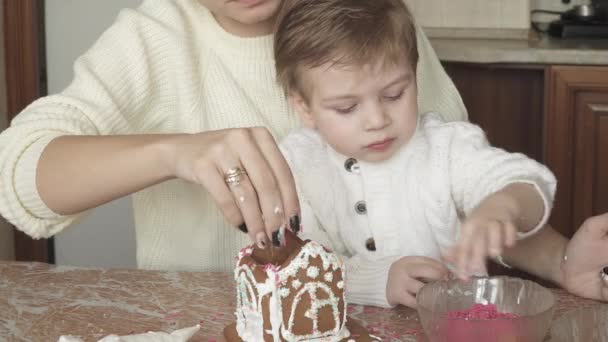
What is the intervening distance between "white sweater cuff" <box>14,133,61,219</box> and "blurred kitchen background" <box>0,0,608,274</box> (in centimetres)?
145

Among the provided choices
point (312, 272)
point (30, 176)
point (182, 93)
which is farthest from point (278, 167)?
point (182, 93)

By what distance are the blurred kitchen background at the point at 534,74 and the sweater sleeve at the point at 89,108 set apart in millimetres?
1161

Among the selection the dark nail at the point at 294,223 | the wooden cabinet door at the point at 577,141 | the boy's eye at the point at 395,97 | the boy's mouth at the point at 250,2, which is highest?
the boy's mouth at the point at 250,2

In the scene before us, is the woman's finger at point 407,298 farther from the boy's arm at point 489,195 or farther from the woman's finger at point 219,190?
the woman's finger at point 219,190

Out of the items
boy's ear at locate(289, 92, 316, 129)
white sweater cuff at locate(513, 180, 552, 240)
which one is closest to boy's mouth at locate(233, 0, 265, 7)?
boy's ear at locate(289, 92, 316, 129)

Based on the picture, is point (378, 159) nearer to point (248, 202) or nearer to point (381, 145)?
point (381, 145)

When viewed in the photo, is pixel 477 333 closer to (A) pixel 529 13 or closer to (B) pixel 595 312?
(B) pixel 595 312

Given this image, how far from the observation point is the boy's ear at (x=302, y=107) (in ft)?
5.28

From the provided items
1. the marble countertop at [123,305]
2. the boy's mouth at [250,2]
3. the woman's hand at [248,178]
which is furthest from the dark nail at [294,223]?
the boy's mouth at [250,2]

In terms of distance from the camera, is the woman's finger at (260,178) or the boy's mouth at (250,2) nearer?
the woman's finger at (260,178)

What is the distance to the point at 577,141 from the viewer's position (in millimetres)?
2568

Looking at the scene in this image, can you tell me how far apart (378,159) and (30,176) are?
1.83 feet

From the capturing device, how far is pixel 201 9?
1.82 m

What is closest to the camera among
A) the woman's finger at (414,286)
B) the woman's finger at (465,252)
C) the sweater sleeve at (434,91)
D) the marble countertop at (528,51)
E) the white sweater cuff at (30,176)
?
the woman's finger at (465,252)
